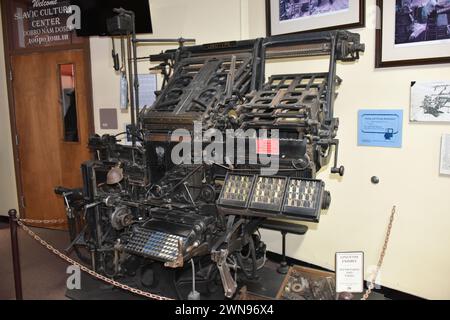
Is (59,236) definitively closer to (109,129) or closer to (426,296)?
(109,129)

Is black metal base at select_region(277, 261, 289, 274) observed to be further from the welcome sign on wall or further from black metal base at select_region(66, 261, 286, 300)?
the welcome sign on wall

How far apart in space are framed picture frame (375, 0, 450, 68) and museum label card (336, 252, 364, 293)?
139 cm

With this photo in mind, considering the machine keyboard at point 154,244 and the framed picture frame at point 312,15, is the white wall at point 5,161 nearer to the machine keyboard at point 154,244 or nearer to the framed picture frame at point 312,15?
the machine keyboard at point 154,244

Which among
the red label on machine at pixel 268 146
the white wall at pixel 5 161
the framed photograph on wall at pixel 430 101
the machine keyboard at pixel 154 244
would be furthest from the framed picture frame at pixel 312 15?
the white wall at pixel 5 161

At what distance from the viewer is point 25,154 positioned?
492 centimetres

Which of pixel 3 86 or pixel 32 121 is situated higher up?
pixel 3 86

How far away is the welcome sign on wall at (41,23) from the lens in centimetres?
446

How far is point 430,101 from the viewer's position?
266cm

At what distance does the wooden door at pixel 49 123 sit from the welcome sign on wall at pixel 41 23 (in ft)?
0.50

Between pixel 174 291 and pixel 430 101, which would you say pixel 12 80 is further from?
pixel 430 101

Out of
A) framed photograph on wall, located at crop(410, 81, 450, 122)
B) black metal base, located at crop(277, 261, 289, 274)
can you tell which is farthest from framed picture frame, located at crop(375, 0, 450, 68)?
black metal base, located at crop(277, 261, 289, 274)

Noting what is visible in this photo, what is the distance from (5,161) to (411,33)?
4724 millimetres

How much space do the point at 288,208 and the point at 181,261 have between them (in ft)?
2.24

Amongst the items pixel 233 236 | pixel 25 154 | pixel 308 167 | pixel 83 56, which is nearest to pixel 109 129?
pixel 83 56
